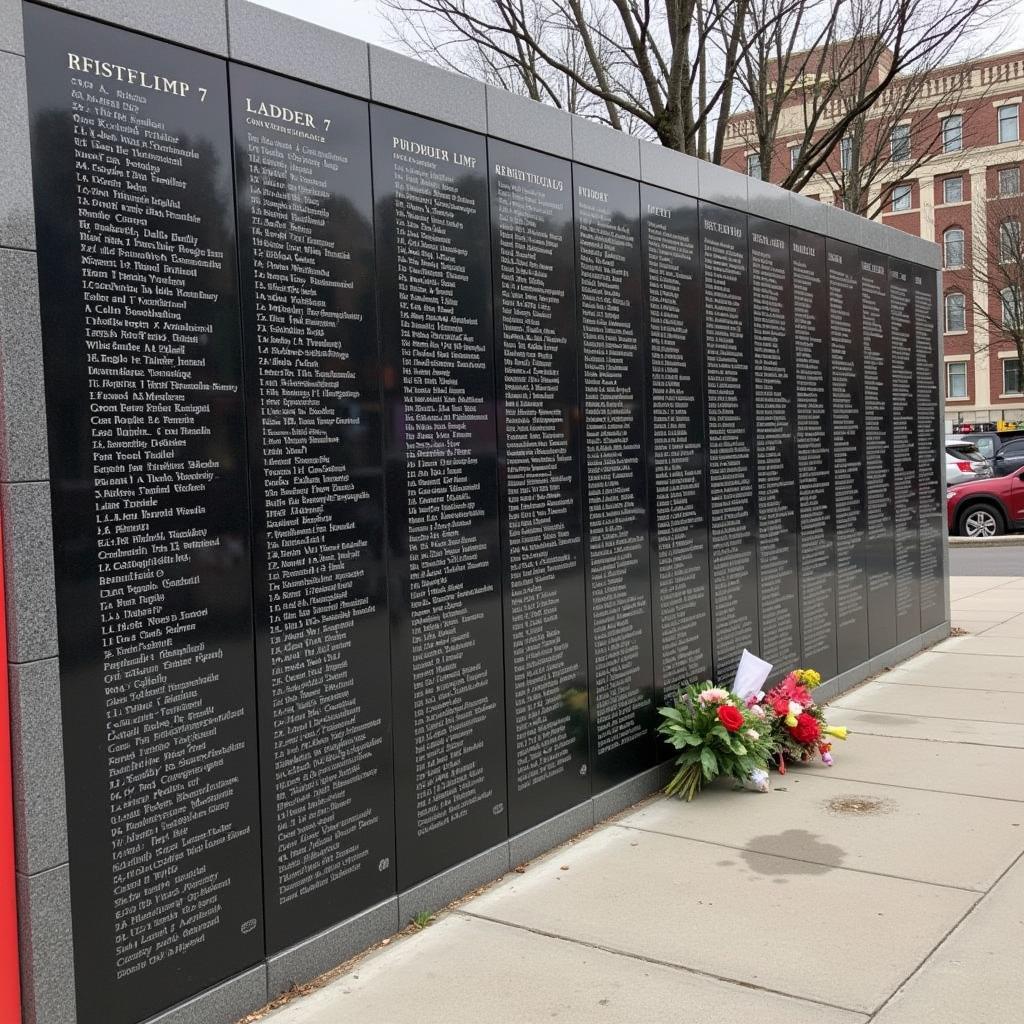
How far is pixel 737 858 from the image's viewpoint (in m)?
5.28

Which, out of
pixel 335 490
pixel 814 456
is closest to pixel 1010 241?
pixel 814 456

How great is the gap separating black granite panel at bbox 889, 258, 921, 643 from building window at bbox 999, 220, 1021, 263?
108 feet

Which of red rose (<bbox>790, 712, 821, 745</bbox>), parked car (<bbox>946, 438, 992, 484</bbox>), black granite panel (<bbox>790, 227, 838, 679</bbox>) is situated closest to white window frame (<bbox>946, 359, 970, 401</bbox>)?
parked car (<bbox>946, 438, 992, 484</bbox>)

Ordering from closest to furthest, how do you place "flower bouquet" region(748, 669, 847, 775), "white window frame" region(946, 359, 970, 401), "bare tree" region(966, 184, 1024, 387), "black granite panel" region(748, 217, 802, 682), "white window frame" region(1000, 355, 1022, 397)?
"flower bouquet" region(748, 669, 847, 775) < "black granite panel" region(748, 217, 802, 682) < "bare tree" region(966, 184, 1024, 387) < "white window frame" region(1000, 355, 1022, 397) < "white window frame" region(946, 359, 970, 401)

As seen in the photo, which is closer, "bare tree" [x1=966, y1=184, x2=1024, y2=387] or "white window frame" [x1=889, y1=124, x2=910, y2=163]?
"white window frame" [x1=889, y1=124, x2=910, y2=163]

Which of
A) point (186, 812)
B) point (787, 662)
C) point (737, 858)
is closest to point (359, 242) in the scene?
point (186, 812)

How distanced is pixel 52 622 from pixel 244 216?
153 cm

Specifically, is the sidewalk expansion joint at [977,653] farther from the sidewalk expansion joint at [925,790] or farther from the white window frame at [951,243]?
the white window frame at [951,243]

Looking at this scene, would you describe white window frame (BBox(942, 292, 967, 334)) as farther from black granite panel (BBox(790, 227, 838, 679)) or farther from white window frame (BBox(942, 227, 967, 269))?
black granite panel (BBox(790, 227, 838, 679))

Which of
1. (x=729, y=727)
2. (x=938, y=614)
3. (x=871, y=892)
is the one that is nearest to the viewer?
(x=871, y=892)

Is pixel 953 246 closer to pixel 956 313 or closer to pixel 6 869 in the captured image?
pixel 956 313

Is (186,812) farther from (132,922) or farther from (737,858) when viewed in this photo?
(737,858)

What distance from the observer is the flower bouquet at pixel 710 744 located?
6238 mm

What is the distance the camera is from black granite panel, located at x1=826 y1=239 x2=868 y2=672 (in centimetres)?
880
